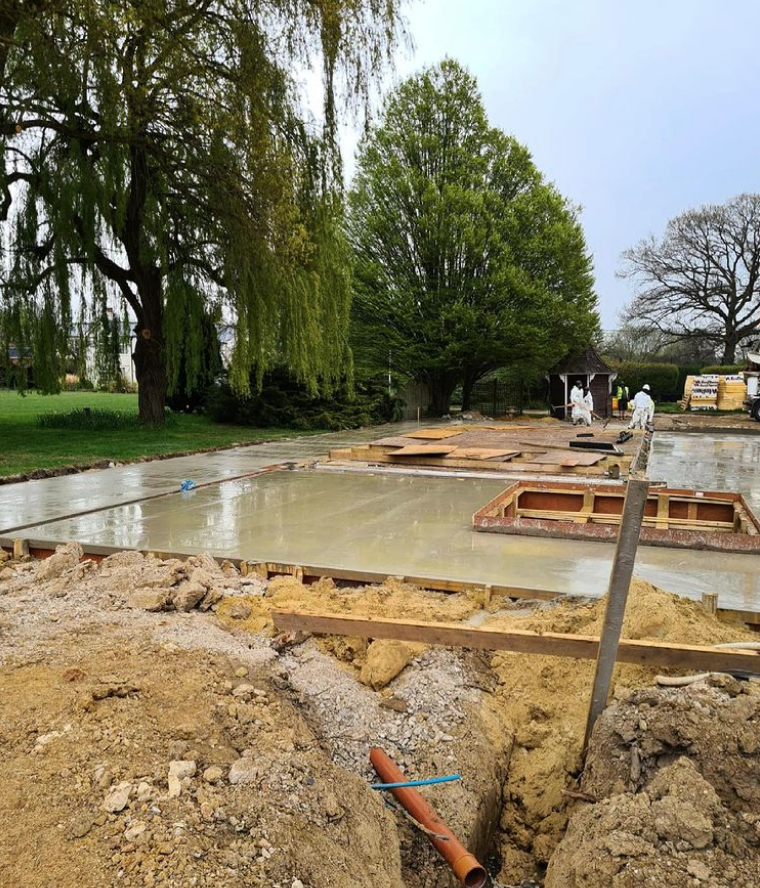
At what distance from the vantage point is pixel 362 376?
20688 millimetres

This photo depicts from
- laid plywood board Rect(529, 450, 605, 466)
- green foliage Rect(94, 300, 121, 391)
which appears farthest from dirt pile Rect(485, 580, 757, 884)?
green foliage Rect(94, 300, 121, 391)

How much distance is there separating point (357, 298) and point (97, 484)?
1385 cm

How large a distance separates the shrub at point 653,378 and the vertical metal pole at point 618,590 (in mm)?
A: 30505

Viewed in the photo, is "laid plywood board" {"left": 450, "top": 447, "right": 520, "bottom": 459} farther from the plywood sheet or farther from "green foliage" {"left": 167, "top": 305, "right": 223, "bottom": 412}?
"green foliage" {"left": 167, "top": 305, "right": 223, "bottom": 412}

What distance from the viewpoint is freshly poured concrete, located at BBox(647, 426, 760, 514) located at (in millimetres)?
8898

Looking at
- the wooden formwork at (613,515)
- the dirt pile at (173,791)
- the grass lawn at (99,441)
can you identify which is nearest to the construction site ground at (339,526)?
the wooden formwork at (613,515)

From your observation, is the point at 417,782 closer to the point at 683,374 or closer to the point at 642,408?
the point at 642,408

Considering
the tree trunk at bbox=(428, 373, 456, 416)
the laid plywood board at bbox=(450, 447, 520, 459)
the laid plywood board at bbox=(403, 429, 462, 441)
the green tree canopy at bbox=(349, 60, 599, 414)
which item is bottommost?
the laid plywood board at bbox=(450, 447, 520, 459)

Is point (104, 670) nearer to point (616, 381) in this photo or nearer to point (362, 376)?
point (362, 376)

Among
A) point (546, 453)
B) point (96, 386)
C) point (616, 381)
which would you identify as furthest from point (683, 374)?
point (96, 386)

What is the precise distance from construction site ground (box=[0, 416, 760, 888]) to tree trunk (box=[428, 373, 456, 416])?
62.3 feet

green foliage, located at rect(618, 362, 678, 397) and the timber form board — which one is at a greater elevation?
green foliage, located at rect(618, 362, 678, 397)

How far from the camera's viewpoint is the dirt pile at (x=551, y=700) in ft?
9.42

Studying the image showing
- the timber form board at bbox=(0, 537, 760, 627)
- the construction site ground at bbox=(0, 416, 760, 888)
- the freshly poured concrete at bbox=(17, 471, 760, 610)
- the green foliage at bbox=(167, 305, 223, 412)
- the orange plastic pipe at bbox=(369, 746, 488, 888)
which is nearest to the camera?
the construction site ground at bbox=(0, 416, 760, 888)
